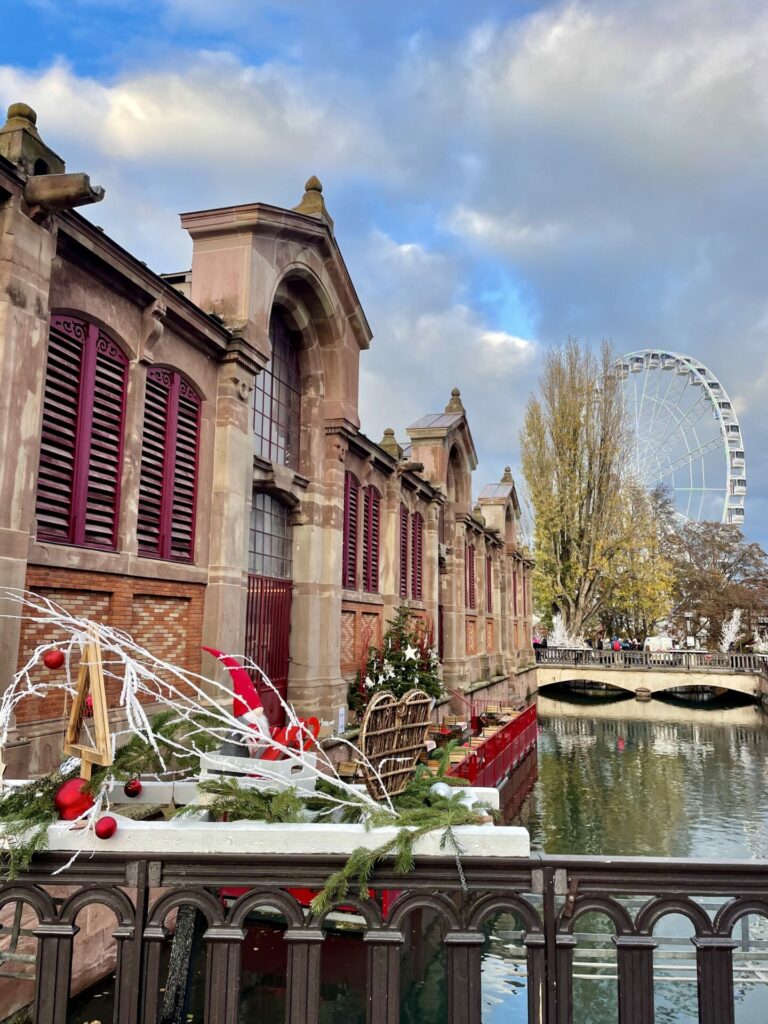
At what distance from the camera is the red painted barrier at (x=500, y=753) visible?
556 inches

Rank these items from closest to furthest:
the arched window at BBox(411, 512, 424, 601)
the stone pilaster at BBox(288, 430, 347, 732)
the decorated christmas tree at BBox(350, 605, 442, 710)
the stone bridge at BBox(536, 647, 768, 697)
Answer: the stone pilaster at BBox(288, 430, 347, 732) → the decorated christmas tree at BBox(350, 605, 442, 710) → the arched window at BBox(411, 512, 424, 601) → the stone bridge at BBox(536, 647, 768, 697)

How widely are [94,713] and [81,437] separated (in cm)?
485

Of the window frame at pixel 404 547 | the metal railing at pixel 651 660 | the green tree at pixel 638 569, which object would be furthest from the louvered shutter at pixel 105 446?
the green tree at pixel 638 569

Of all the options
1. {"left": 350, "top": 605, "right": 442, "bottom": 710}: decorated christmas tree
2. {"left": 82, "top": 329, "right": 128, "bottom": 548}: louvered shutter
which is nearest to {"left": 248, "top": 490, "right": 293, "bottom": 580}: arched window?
{"left": 350, "top": 605, "right": 442, "bottom": 710}: decorated christmas tree

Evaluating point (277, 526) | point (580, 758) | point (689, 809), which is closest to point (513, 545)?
point (580, 758)

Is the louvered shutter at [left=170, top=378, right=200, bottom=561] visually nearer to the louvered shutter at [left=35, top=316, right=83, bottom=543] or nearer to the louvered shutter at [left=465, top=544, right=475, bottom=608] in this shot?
the louvered shutter at [left=35, top=316, right=83, bottom=543]

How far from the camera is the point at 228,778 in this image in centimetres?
321

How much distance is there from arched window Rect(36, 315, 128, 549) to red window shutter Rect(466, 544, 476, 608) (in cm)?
1966

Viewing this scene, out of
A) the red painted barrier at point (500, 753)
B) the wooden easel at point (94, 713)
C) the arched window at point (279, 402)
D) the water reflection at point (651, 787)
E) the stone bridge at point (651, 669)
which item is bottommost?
the water reflection at point (651, 787)

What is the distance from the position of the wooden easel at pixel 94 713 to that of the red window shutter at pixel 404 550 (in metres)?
14.7

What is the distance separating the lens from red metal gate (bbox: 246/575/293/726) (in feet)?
36.2

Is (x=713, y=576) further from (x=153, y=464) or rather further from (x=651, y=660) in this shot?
(x=153, y=464)

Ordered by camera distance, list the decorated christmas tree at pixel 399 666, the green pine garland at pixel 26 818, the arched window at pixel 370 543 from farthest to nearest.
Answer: the arched window at pixel 370 543, the decorated christmas tree at pixel 399 666, the green pine garland at pixel 26 818

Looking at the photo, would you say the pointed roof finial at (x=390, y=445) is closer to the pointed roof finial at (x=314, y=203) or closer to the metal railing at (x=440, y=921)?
the pointed roof finial at (x=314, y=203)
